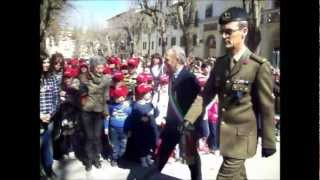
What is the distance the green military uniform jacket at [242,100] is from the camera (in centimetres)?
334

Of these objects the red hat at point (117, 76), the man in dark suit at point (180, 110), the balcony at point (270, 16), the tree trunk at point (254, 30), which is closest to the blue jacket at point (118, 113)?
the red hat at point (117, 76)

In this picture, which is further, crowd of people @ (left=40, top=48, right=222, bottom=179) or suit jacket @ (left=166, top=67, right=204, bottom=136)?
suit jacket @ (left=166, top=67, right=204, bottom=136)

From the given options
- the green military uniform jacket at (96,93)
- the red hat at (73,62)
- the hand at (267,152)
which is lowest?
the hand at (267,152)

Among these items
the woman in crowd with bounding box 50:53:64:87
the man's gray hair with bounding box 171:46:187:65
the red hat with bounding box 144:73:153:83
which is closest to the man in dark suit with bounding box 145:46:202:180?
the man's gray hair with bounding box 171:46:187:65

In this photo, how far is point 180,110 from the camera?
3.34 metres

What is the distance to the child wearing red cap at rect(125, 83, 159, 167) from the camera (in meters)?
3.32

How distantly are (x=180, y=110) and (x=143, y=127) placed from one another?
24 centimetres

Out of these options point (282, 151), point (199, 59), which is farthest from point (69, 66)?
point (282, 151)

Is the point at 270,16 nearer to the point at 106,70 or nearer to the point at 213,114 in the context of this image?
the point at 213,114

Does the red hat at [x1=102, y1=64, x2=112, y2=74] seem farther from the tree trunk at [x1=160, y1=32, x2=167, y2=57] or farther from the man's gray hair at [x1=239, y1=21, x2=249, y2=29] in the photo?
the man's gray hair at [x1=239, y1=21, x2=249, y2=29]

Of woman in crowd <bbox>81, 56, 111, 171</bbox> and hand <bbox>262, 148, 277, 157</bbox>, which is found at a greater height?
woman in crowd <bbox>81, 56, 111, 171</bbox>

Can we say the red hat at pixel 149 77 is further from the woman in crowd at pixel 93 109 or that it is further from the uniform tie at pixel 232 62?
the uniform tie at pixel 232 62

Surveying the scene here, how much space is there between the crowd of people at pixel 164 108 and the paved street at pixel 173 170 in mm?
35
